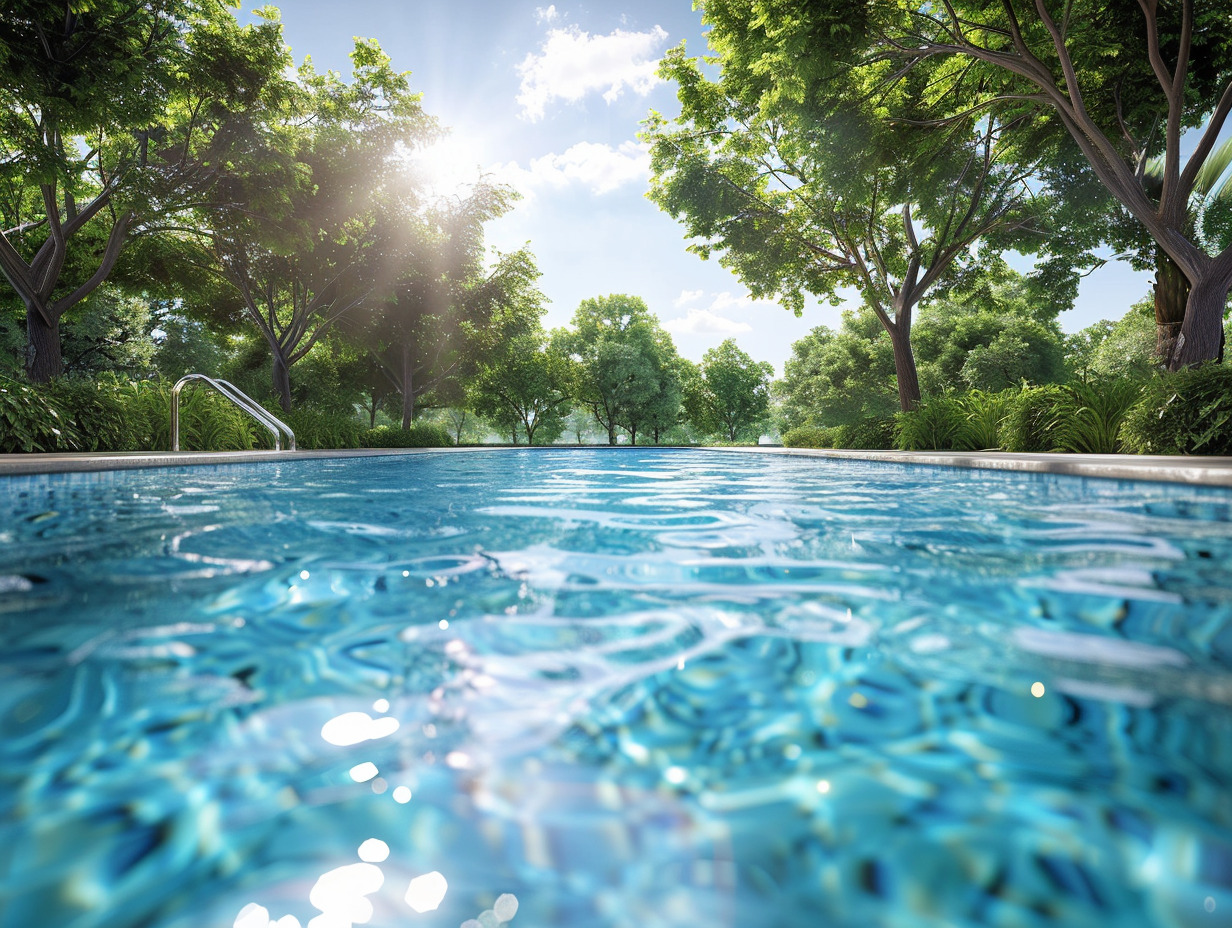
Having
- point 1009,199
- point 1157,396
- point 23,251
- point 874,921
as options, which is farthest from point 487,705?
point 23,251

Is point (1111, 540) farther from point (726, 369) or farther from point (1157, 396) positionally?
point (726, 369)

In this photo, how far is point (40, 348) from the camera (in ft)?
42.1

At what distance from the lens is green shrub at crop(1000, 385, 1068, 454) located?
31.2 feet

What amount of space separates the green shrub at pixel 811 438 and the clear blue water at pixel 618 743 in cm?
1663

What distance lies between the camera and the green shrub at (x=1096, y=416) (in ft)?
28.5

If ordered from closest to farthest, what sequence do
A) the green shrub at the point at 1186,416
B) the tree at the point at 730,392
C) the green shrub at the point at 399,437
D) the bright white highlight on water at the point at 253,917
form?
the bright white highlight on water at the point at 253,917 → the green shrub at the point at 1186,416 → the green shrub at the point at 399,437 → the tree at the point at 730,392

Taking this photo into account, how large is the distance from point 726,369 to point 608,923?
51257 mm

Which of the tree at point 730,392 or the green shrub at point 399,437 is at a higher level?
the tree at point 730,392

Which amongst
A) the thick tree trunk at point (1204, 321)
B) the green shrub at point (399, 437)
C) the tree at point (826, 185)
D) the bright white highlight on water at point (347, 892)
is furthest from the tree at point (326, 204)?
the thick tree trunk at point (1204, 321)

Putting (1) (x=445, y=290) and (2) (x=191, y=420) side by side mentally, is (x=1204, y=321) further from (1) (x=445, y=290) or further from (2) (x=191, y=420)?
(1) (x=445, y=290)

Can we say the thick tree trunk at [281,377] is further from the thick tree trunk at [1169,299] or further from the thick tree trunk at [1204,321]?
the thick tree trunk at [1169,299]

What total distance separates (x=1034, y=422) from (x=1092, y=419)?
3.65 feet

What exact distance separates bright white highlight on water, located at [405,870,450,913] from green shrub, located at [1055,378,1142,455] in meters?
10.7

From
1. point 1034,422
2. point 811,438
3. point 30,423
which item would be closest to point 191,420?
point 30,423
